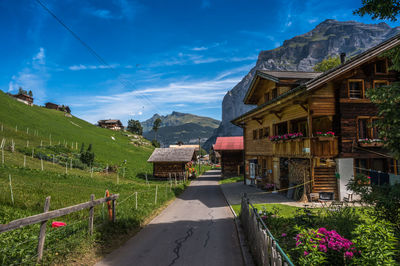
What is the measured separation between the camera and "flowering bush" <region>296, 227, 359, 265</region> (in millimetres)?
4352

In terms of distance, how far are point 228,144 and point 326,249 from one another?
39618 millimetres

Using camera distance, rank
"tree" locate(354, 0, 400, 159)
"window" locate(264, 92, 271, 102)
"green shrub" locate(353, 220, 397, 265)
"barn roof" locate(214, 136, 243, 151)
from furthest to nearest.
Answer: "barn roof" locate(214, 136, 243, 151)
"window" locate(264, 92, 271, 102)
"tree" locate(354, 0, 400, 159)
"green shrub" locate(353, 220, 397, 265)

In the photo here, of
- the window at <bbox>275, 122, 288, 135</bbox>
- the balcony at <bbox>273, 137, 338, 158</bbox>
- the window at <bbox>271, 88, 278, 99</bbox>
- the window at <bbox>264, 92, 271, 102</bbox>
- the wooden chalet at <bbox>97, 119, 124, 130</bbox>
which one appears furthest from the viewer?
the wooden chalet at <bbox>97, 119, 124, 130</bbox>

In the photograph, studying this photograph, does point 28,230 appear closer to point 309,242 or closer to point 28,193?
point 28,193

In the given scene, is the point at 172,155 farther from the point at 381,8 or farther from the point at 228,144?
the point at 381,8

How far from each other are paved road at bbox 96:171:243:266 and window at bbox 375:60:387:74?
14484 millimetres

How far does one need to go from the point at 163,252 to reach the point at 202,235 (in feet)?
8.15

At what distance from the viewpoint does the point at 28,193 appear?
43.9ft

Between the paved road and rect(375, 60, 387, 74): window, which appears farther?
rect(375, 60, 387, 74): window

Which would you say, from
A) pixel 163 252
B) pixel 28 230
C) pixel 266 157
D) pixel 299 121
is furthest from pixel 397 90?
pixel 266 157

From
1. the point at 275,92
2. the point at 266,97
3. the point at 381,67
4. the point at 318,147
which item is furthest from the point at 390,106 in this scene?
the point at 266,97

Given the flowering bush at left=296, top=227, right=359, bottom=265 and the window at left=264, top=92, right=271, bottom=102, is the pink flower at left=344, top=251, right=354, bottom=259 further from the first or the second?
the window at left=264, top=92, right=271, bottom=102

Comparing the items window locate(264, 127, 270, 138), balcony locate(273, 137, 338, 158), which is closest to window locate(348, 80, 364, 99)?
balcony locate(273, 137, 338, 158)

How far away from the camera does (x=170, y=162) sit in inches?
1558
